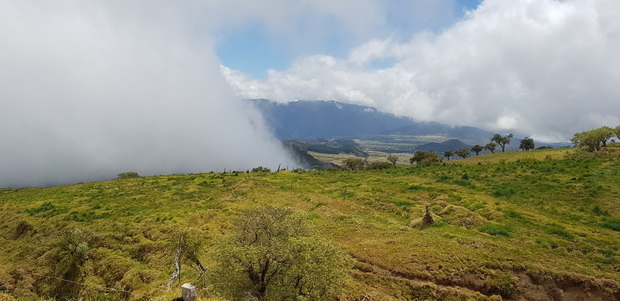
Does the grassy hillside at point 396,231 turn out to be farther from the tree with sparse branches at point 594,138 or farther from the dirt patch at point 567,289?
the tree with sparse branches at point 594,138

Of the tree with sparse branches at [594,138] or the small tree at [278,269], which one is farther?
the tree with sparse branches at [594,138]

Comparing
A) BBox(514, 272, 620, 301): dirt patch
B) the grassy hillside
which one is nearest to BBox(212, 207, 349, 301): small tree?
the grassy hillside

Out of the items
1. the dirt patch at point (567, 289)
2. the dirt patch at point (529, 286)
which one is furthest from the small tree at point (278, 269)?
the dirt patch at point (567, 289)

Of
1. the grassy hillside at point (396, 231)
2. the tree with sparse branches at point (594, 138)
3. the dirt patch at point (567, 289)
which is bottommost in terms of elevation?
the dirt patch at point (567, 289)

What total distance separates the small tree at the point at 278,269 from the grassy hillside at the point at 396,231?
1997mm

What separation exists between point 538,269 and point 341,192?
2581cm

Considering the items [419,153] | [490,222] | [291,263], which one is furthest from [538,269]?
[419,153]

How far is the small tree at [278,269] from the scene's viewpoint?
1258cm

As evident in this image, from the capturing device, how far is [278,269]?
516 inches

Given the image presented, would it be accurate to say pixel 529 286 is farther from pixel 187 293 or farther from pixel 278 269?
pixel 187 293

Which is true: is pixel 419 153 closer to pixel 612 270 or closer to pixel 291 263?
pixel 612 270

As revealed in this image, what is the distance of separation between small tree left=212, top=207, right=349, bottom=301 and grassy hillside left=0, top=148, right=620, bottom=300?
2.00m

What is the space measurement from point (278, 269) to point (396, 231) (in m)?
15.9

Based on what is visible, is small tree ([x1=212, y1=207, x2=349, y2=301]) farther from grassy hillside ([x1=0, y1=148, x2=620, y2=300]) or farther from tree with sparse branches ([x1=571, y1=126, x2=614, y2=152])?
tree with sparse branches ([x1=571, y1=126, x2=614, y2=152])
